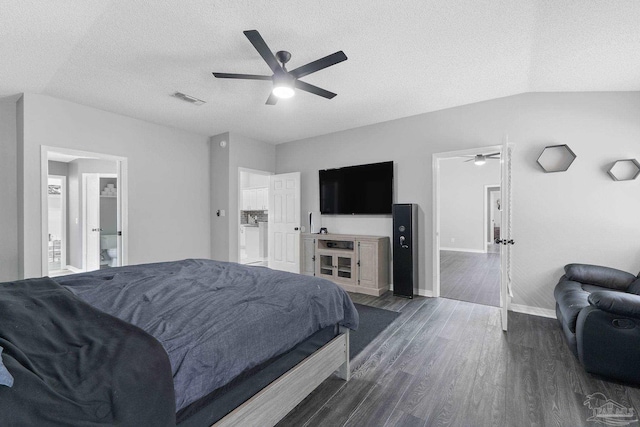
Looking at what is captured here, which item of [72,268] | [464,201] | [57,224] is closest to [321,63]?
[72,268]

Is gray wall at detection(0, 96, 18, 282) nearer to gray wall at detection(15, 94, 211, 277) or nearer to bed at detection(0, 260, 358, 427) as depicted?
gray wall at detection(15, 94, 211, 277)

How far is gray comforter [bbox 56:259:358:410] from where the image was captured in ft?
3.81

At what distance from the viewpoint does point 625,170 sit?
117 inches

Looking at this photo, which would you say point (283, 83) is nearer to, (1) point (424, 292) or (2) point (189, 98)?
(2) point (189, 98)

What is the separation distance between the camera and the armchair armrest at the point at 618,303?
1.93 m

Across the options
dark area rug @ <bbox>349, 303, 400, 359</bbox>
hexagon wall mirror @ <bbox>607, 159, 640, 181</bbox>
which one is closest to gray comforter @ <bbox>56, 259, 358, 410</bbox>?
dark area rug @ <bbox>349, 303, 400, 359</bbox>

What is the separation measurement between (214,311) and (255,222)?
21.9 feet

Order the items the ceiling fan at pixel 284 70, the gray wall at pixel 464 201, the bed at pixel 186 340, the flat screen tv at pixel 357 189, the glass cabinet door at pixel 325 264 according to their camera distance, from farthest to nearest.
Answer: the gray wall at pixel 464 201 < the glass cabinet door at pixel 325 264 < the flat screen tv at pixel 357 189 < the ceiling fan at pixel 284 70 < the bed at pixel 186 340

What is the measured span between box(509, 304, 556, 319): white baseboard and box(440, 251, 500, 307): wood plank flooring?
0.63 ft

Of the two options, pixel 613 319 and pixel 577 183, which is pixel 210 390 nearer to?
pixel 613 319

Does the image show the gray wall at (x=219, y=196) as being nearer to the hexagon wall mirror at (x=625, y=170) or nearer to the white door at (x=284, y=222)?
the white door at (x=284, y=222)

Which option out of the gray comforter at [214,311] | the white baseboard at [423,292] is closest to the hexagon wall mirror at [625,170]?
the white baseboard at [423,292]

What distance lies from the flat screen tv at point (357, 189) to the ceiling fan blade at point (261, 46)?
259cm

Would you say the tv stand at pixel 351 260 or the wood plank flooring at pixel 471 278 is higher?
the tv stand at pixel 351 260
